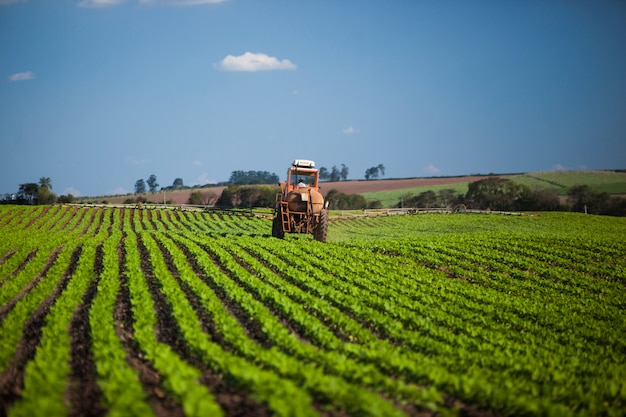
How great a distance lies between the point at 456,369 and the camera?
27.1 ft

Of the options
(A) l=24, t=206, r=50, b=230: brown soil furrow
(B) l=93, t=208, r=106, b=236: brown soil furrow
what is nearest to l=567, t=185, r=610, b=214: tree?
(B) l=93, t=208, r=106, b=236: brown soil furrow

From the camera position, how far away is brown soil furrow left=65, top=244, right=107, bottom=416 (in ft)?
20.8

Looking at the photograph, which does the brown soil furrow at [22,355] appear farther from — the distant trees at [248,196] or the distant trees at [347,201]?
the distant trees at [347,201]

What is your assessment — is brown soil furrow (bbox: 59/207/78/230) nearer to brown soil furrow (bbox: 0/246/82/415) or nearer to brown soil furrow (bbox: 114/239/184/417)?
brown soil furrow (bbox: 0/246/82/415)

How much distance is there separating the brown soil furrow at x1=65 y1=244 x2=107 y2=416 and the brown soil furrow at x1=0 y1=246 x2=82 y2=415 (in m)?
0.65

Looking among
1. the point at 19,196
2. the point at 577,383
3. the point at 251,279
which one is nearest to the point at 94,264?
the point at 251,279

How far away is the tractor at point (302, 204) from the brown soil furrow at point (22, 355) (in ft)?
43.6

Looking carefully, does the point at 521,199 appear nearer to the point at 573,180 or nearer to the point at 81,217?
the point at 573,180

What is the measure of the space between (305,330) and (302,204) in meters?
15.1

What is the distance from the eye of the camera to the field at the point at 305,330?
6.69 metres

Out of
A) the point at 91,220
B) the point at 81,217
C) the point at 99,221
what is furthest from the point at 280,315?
the point at 81,217

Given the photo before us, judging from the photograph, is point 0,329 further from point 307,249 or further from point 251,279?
point 307,249

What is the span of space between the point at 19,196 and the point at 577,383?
7613cm

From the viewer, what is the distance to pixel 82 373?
7.59 metres
